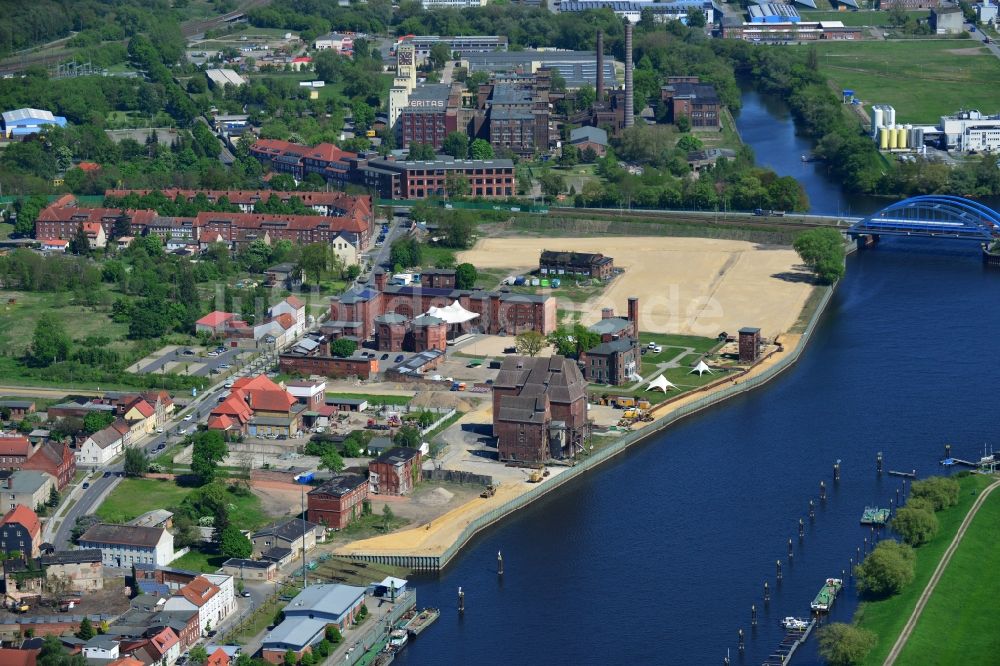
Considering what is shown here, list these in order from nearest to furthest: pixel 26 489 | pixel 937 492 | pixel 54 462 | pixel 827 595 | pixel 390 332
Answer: pixel 827 595, pixel 937 492, pixel 26 489, pixel 54 462, pixel 390 332

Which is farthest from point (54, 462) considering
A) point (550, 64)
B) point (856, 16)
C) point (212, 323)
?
point (856, 16)

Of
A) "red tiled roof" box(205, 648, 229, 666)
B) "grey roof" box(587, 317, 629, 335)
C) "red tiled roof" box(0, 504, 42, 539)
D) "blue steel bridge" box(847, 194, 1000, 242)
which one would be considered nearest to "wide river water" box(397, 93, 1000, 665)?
"red tiled roof" box(205, 648, 229, 666)

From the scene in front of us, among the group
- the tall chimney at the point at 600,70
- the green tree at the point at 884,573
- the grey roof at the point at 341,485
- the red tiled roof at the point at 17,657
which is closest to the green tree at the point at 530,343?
the grey roof at the point at 341,485

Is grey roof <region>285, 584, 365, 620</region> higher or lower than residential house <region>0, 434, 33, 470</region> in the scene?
lower

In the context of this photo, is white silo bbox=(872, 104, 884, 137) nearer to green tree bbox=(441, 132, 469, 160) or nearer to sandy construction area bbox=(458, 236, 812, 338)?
green tree bbox=(441, 132, 469, 160)

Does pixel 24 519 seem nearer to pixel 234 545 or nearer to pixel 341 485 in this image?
pixel 234 545

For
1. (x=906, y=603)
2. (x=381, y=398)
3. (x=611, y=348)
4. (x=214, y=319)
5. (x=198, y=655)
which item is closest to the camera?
(x=198, y=655)
